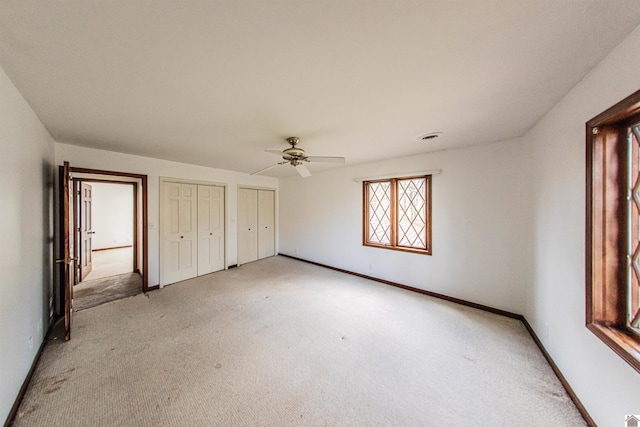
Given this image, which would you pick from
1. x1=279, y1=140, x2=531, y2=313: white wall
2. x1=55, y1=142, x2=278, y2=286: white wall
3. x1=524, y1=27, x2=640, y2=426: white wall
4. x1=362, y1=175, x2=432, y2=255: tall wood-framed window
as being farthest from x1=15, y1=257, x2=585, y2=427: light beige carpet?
x1=55, y1=142, x2=278, y2=286: white wall

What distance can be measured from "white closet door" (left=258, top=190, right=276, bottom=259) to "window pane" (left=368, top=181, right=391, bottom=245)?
292cm

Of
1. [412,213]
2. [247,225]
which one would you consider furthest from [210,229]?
[412,213]

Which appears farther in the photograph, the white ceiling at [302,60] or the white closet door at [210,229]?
the white closet door at [210,229]

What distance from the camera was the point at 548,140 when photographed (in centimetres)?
205

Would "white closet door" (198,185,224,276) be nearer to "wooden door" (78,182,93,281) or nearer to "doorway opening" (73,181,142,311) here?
"doorway opening" (73,181,142,311)

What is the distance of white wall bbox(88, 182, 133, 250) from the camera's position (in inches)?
262

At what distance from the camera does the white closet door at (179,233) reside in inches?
153

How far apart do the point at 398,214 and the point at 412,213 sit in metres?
0.25

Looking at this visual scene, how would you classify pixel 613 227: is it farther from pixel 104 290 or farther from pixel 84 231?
pixel 84 231

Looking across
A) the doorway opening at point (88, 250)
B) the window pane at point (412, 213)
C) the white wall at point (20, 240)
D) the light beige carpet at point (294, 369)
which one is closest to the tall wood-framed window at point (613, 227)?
the light beige carpet at point (294, 369)

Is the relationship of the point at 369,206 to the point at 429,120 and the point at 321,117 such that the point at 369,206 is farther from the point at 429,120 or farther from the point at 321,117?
the point at 321,117

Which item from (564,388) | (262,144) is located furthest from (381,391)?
(262,144)

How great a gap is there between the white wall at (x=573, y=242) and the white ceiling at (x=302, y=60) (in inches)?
5.9

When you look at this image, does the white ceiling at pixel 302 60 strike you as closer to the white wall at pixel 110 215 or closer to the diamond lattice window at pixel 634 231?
the diamond lattice window at pixel 634 231
